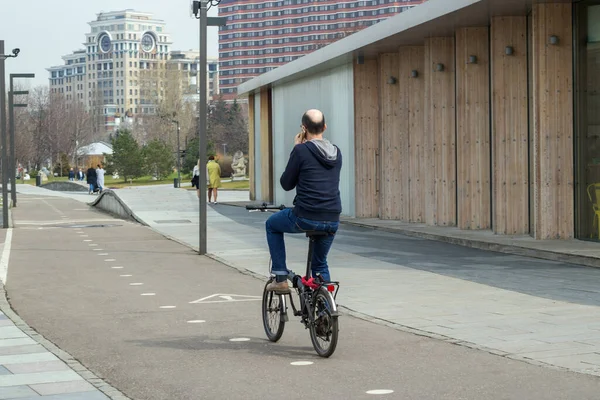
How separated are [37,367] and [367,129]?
64.6ft

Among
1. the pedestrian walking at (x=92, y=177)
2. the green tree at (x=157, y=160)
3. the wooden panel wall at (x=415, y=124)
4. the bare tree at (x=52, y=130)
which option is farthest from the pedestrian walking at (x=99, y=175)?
the bare tree at (x=52, y=130)

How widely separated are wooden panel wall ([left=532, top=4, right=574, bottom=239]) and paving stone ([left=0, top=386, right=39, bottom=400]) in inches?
485

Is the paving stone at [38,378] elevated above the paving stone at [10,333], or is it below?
above

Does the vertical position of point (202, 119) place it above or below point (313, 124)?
above

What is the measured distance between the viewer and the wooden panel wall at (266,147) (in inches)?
1486

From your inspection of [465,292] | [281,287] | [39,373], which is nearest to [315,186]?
[281,287]

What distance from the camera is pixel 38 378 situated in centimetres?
724

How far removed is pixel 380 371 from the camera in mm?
7352

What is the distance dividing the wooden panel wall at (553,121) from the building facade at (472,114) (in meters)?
0.02

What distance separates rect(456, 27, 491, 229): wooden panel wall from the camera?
68.9ft

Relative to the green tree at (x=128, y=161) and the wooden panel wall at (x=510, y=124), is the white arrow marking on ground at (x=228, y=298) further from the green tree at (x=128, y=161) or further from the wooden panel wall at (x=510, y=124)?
the green tree at (x=128, y=161)

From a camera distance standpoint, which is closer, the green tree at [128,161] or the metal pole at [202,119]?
the metal pole at [202,119]

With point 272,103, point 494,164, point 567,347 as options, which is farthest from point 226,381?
point 272,103

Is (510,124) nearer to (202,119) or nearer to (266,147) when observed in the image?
(202,119)
